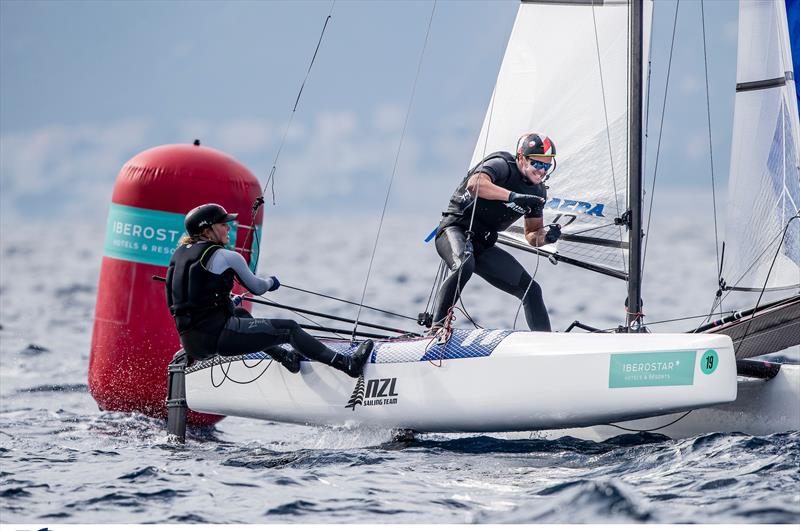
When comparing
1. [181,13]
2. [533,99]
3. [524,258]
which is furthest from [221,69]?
[533,99]

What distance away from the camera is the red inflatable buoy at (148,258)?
6676mm

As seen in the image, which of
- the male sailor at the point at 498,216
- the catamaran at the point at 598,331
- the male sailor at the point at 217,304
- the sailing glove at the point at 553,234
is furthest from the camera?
the sailing glove at the point at 553,234

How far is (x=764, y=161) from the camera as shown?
242 inches

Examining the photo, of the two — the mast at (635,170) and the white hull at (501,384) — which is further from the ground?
the mast at (635,170)

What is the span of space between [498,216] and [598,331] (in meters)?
0.90

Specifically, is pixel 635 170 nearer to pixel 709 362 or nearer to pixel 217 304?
pixel 709 362

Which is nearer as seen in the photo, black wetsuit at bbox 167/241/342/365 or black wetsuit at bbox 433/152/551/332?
black wetsuit at bbox 167/241/342/365

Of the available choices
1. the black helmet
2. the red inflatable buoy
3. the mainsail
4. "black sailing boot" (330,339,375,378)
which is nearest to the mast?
the mainsail

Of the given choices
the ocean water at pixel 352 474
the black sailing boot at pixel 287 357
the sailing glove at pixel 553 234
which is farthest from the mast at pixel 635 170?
the black sailing boot at pixel 287 357

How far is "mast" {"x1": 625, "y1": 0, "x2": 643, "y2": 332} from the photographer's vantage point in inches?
233

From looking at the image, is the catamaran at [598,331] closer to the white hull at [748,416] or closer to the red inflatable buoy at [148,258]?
the white hull at [748,416]

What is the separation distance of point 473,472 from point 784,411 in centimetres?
176

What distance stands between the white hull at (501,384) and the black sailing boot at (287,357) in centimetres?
6

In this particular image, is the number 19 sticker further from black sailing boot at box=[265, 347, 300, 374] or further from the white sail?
black sailing boot at box=[265, 347, 300, 374]
